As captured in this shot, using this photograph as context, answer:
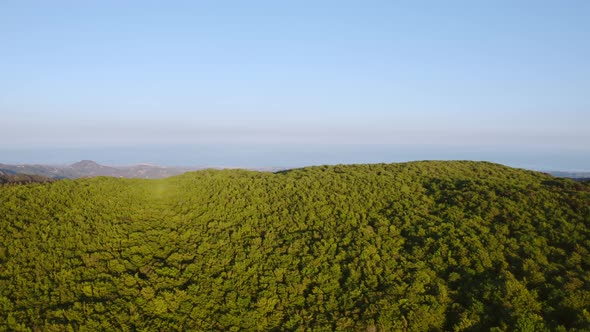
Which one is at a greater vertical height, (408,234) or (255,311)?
(408,234)

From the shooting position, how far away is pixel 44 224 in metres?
17.3

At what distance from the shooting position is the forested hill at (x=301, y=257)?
1225 cm

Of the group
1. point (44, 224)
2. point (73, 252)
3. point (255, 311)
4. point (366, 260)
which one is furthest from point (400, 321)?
point (44, 224)

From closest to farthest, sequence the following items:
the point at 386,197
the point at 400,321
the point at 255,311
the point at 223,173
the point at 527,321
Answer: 1. the point at 527,321
2. the point at 400,321
3. the point at 255,311
4. the point at 386,197
5. the point at 223,173

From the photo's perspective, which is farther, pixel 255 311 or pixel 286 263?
pixel 286 263

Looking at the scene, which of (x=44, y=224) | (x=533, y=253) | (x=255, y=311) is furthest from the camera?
(x=44, y=224)

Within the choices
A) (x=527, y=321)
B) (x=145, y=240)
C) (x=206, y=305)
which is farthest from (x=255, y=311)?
(x=527, y=321)

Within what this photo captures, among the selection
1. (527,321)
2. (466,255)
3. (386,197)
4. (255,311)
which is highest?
(386,197)

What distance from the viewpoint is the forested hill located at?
40.2ft

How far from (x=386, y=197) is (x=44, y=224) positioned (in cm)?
2043

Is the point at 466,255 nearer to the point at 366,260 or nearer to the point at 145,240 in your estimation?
the point at 366,260

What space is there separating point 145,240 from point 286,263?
809 centimetres

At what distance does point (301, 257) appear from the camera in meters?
16.4

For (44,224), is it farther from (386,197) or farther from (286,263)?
(386,197)
